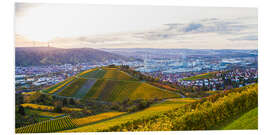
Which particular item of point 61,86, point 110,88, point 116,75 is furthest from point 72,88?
point 116,75

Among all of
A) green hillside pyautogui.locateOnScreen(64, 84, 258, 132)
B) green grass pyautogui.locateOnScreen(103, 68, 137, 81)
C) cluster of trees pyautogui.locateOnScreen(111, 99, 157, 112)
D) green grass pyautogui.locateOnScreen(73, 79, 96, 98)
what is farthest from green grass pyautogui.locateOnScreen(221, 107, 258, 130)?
green grass pyautogui.locateOnScreen(73, 79, 96, 98)

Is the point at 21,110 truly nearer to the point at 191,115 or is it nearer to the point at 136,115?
the point at 136,115

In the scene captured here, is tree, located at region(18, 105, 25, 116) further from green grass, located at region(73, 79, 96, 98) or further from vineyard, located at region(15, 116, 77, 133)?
green grass, located at region(73, 79, 96, 98)

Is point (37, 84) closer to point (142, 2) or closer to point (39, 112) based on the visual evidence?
point (39, 112)

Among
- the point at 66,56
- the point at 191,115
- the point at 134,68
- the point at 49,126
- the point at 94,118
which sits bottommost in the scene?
the point at 49,126

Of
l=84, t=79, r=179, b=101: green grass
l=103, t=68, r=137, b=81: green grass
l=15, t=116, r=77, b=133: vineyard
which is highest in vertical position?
l=103, t=68, r=137, b=81: green grass

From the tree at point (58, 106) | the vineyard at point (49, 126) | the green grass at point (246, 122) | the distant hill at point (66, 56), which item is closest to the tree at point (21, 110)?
the vineyard at point (49, 126)
